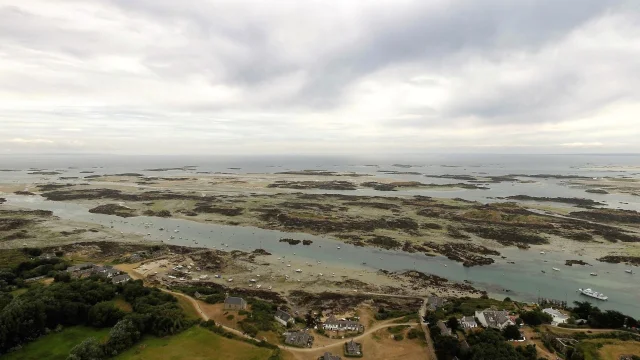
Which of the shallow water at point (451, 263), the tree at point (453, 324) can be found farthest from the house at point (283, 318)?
the shallow water at point (451, 263)

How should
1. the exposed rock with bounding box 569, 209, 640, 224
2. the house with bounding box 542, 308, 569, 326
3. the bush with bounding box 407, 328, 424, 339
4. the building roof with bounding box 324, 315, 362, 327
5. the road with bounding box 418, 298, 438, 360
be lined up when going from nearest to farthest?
the road with bounding box 418, 298, 438, 360 < the bush with bounding box 407, 328, 424, 339 < the house with bounding box 542, 308, 569, 326 < the building roof with bounding box 324, 315, 362, 327 < the exposed rock with bounding box 569, 209, 640, 224

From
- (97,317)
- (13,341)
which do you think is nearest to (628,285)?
(97,317)

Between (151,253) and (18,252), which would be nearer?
(18,252)

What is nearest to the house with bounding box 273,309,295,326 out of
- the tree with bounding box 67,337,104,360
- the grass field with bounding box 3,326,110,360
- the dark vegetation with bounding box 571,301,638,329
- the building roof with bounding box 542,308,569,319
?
the tree with bounding box 67,337,104,360

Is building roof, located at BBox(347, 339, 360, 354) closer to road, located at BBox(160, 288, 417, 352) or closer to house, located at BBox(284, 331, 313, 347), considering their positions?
road, located at BBox(160, 288, 417, 352)

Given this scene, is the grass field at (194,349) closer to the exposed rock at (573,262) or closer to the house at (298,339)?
the house at (298,339)

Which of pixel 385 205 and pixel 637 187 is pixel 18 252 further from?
pixel 637 187
